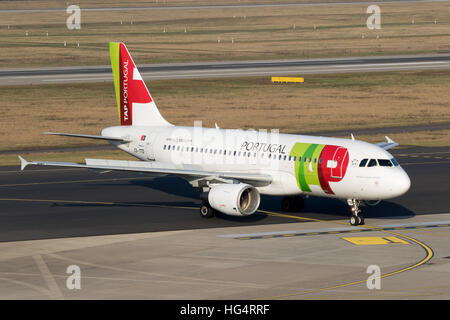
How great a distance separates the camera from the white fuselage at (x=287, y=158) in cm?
4859

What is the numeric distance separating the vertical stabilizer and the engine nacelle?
38.0ft

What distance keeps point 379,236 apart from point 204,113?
→ 57.1 m

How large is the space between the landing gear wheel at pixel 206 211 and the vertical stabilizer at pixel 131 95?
10.00 metres

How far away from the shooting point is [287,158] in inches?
2030

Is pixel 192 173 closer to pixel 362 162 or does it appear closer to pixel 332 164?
pixel 332 164

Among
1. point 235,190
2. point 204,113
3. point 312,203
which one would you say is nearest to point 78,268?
point 235,190

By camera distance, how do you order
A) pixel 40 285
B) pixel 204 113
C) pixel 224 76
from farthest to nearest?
1. pixel 224 76
2. pixel 204 113
3. pixel 40 285

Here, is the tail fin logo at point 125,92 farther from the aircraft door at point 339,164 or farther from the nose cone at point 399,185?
the nose cone at point 399,185

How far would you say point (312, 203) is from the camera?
191 feet

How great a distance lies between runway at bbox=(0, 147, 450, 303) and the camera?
3675 centimetres

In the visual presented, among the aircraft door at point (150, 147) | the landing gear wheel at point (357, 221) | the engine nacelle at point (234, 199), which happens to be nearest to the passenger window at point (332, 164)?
the landing gear wheel at point (357, 221)

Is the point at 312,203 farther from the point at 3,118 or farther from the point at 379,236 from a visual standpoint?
the point at 3,118

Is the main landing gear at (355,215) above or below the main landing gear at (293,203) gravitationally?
below

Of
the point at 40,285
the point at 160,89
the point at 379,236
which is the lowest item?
the point at 40,285
